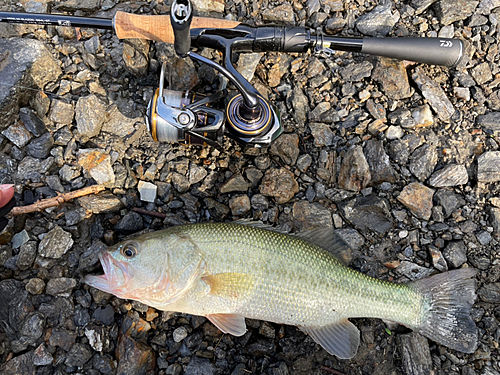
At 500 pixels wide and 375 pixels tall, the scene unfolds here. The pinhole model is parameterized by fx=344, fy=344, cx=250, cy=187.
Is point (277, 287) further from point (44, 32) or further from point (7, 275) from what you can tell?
point (44, 32)

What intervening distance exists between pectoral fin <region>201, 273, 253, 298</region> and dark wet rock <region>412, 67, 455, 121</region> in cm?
305

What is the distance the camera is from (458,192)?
13.1 ft

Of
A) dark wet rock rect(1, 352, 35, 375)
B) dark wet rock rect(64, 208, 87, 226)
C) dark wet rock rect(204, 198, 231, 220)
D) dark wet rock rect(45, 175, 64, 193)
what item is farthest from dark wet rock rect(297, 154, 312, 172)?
dark wet rock rect(1, 352, 35, 375)

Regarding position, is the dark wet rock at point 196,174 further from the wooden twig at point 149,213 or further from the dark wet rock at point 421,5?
the dark wet rock at point 421,5

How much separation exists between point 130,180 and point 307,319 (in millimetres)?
2428

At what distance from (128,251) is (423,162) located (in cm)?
336

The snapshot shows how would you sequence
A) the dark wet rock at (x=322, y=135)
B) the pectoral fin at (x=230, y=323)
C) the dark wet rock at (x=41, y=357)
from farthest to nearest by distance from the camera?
1. the dark wet rock at (x=322, y=135)
2. the dark wet rock at (x=41, y=357)
3. the pectoral fin at (x=230, y=323)

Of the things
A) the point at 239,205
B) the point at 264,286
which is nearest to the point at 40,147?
the point at 239,205

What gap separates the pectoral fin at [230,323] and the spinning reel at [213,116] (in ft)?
5.69

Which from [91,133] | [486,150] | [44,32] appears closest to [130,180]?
[91,133]

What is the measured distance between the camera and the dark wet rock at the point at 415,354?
11.6ft

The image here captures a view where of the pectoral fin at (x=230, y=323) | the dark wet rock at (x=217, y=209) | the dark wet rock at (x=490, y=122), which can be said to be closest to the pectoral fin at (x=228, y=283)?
the pectoral fin at (x=230, y=323)

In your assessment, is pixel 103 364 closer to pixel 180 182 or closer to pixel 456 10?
pixel 180 182

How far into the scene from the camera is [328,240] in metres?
3.64
